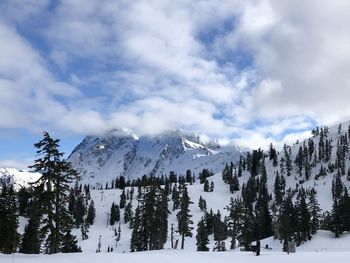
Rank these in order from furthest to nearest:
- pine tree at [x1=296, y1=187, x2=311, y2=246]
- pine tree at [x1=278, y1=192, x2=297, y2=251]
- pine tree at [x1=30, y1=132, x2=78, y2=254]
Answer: pine tree at [x1=296, y1=187, x2=311, y2=246], pine tree at [x1=278, y1=192, x2=297, y2=251], pine tree at [x1=30, y1=132, x2=78, y2=254]

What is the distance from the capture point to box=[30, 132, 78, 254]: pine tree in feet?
140

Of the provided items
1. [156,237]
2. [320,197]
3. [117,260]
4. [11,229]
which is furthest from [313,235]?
[320,197]

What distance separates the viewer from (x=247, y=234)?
81812 millimetres

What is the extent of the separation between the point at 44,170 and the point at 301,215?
7145 cm

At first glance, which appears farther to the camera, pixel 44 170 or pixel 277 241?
pixel 277 241

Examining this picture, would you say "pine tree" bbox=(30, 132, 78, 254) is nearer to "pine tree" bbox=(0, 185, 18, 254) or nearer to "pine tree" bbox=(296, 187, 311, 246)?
"pine tree" bbox=(0, 185, 18, 254)

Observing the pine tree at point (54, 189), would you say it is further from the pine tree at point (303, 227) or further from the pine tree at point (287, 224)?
the pine tree at point (303, 227)

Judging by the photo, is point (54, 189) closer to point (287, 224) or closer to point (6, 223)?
point (6, 223)

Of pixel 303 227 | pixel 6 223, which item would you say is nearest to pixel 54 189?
pixel 6 223

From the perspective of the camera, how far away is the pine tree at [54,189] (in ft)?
140

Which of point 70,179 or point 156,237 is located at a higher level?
point 70,179

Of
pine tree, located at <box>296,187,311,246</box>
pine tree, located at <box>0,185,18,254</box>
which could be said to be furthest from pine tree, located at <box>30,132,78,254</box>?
pine tree, located at <box>296,187,311,246</box>

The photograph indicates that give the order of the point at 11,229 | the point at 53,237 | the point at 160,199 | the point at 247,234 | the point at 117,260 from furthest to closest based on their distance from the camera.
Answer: the point at 247,234 → the point at 160,199 → the point at 11,229 → the point at 53,237 → the point at 117,260

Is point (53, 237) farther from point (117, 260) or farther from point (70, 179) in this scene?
point (117, 260)
